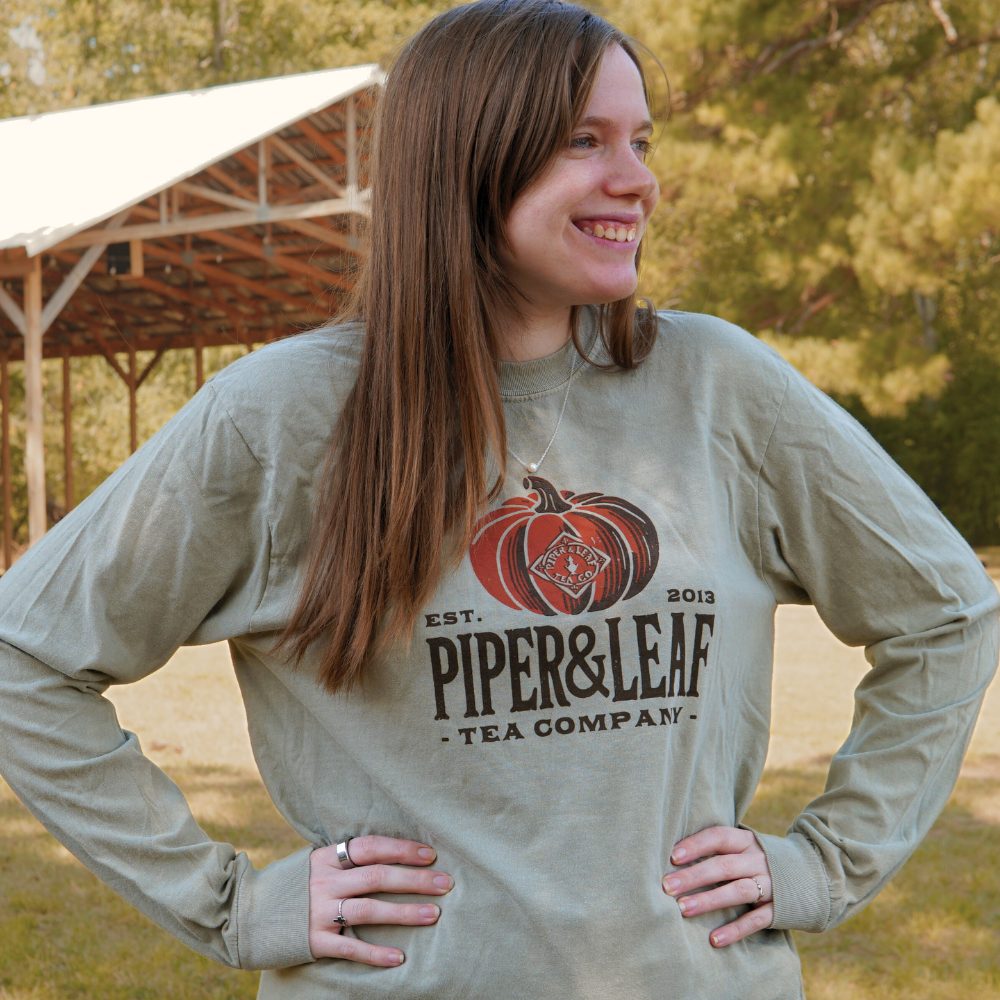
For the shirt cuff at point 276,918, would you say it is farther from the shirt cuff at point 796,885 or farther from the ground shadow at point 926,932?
the ground shadow at point 926,932

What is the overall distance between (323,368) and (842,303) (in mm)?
17488

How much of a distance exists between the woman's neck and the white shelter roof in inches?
343

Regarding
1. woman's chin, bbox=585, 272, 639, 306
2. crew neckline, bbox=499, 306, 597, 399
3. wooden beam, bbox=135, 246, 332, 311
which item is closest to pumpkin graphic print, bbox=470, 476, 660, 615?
crew neckline, bbox=499, 306, 597, 399

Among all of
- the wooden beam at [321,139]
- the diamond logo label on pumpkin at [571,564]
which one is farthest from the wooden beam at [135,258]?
the diamond logo label on pumpkin at [571,564]

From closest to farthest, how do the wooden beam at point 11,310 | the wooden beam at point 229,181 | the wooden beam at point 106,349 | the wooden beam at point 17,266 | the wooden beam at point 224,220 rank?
the wooden beam at point 11,310
the wooden beam at point 17,266
the wooden beam at point 224,220
the wooden beam at point 229,181
the wooden beam at point 106,349

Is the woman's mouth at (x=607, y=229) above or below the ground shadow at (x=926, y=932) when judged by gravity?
above

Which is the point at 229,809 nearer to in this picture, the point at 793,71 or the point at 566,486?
the point at 566,486

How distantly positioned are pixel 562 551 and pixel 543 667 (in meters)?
0.13

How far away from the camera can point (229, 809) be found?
5.18m

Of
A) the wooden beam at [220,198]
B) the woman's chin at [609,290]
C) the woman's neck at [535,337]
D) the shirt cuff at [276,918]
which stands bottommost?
the wooden beam at [220,198]

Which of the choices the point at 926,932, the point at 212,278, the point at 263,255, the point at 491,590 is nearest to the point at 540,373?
the point at 491,590

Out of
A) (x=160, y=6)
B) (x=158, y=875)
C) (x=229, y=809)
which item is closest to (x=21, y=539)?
(x=160, y=6)

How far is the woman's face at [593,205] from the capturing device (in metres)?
1.37

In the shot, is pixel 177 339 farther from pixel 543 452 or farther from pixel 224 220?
pixel 543 452
